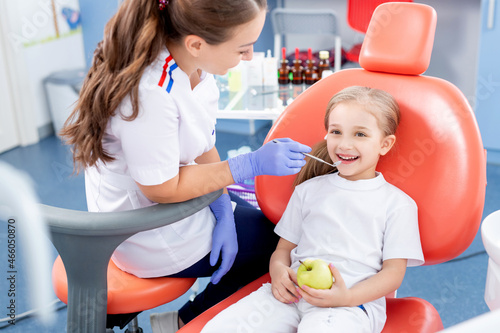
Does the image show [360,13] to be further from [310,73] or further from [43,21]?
[43,21]

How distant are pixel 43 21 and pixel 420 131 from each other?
294cm

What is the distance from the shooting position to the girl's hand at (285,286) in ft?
3.85

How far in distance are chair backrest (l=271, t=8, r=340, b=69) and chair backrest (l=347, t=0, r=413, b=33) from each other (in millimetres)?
166

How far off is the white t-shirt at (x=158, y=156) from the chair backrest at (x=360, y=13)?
6.70 feet

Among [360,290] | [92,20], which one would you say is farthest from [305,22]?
[360,290]

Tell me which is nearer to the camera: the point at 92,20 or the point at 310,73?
the point at 310,73

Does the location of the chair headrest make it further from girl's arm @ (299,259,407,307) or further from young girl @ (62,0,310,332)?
girl's arm @ (299,259,407,307)

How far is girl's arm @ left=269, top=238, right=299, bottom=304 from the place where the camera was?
117cm

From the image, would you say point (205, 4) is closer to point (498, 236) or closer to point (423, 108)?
point (423, 108)

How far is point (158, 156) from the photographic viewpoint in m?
1.08

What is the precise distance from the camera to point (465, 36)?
3.31 meters

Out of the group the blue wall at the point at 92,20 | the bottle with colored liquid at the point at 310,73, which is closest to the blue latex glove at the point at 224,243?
the bottle with colored liquid at the point at 310,73

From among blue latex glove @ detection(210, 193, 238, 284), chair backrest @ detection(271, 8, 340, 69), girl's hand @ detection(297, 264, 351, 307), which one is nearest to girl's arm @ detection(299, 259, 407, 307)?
girl's hand @ detection(297, 264, 351, 307)

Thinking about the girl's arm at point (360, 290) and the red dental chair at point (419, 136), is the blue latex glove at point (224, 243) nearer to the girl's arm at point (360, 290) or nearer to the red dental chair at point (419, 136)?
the red dental chair at point (419, 136)
